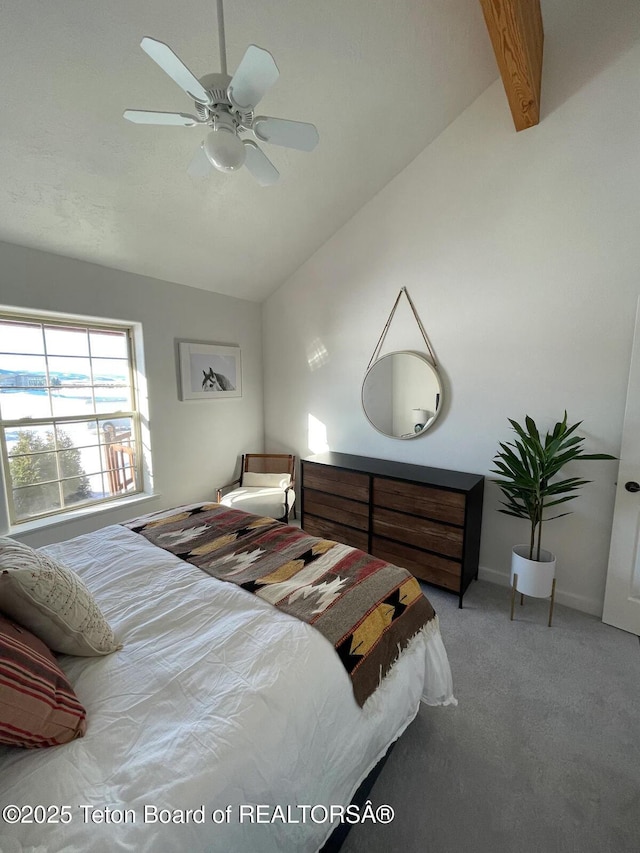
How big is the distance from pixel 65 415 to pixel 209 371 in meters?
1.22

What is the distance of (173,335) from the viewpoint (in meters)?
3.16

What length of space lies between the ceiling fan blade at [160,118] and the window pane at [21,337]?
69.6 inches

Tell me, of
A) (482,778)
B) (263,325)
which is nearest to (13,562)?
(482,778)

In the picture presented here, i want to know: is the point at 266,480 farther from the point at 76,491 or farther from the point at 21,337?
the point at 21,337

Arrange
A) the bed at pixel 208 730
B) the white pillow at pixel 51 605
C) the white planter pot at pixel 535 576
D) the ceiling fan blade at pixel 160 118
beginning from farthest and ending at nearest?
the white planter pot at pixel 535 576, the ceiling fan blade at pixel 160 118, the white pillow at pixel 51 605, the bed at pixel 208 730

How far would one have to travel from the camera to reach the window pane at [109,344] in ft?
9.27

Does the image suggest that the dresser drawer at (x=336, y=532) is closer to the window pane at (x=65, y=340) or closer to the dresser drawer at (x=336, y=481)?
the dresser drawer at (x=336, y=481)

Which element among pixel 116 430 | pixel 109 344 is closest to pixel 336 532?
pixel 116 430

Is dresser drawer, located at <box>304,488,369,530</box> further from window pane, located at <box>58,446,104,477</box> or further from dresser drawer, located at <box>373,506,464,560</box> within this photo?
window pane, located at <box>58,446,104,477</box>

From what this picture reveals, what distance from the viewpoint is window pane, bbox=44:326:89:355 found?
2582mm

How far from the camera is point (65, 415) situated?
269cm

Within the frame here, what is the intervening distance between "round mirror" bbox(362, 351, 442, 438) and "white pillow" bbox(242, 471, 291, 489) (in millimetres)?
1086

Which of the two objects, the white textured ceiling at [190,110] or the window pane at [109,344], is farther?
the window pane at [109,344]

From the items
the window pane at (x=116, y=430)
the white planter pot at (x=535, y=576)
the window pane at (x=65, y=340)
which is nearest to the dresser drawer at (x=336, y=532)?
the white planter pot at (x=535, y=576)
